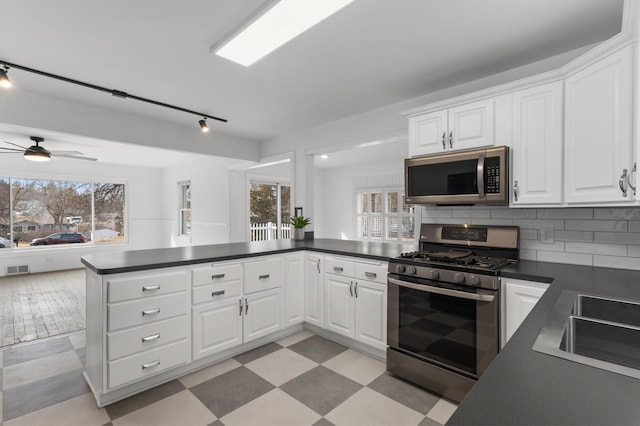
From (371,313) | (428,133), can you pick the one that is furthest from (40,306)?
(428,133)

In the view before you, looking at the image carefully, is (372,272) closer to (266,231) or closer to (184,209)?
(266,231)

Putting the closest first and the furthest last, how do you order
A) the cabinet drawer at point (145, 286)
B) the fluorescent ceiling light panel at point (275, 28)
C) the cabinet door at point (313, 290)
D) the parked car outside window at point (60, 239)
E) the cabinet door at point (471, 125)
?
the fluorescent ceiling light panel at point (275, 28), the cabinet drawer at point (145, 286), the cabinet door at point (471, 125), the cabinet door at point (313, 290), the parked car outside window at point (60, 239)

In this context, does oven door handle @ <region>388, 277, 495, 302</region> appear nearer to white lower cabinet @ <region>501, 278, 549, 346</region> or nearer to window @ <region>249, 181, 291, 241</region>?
white lower cabinet @ <region>501, 278, 549, 346</region>

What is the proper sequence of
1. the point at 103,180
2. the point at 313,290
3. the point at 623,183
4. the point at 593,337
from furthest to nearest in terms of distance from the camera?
1. the point at 103,180
2. the point at 313,290
3. the point at 623,183
4. the point at 593,337

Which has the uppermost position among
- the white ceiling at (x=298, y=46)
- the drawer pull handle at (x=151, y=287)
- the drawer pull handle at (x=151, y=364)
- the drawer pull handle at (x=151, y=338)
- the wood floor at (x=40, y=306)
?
the white ceiling at (x=298, y=46)

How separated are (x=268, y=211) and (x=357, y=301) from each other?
4.38 meters

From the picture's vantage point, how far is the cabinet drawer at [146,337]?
6.87ft

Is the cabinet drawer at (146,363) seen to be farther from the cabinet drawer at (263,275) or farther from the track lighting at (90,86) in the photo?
the track lighting at (90,86)

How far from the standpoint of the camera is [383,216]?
7910mm

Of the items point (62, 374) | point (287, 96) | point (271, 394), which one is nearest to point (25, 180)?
point (62, 374)

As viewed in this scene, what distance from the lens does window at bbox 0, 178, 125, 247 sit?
626 centimetres

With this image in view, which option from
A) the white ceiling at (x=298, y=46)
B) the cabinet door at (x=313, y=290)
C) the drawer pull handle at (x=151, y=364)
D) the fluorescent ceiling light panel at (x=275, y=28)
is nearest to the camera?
the fluorescent ceiling light panel at (x=275, y=28)

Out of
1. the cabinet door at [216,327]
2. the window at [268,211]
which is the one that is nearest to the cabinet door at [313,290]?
the cabinet door at [216,327]

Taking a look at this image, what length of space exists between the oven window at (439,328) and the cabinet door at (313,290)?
3.32 ft
